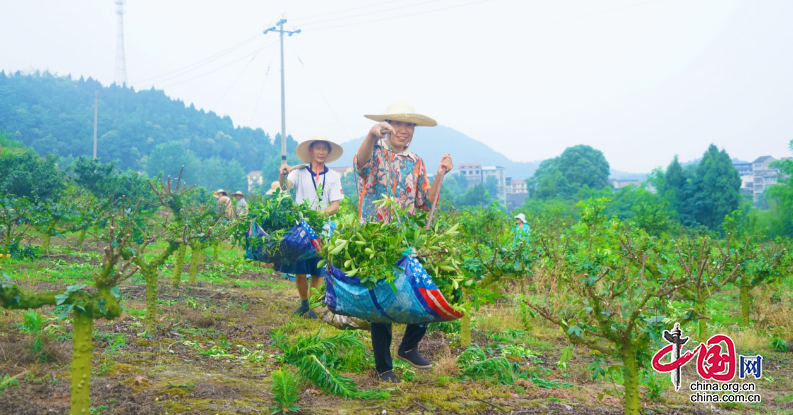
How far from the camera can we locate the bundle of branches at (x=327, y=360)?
335cm

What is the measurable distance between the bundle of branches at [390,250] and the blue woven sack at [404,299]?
49mm

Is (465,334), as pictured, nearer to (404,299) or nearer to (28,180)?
(404,299)

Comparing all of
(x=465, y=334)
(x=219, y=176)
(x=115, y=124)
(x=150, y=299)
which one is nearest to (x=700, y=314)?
(x=465, y=334)

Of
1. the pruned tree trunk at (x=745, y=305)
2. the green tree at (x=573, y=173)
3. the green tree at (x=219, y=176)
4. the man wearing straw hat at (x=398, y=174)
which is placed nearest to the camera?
the man wearing straw hat at (x=398, y=174)

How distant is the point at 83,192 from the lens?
16.7 metres

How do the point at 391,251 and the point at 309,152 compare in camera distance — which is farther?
the point at 309,152

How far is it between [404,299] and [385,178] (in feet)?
3.92

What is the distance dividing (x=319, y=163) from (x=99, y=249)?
8.33 m

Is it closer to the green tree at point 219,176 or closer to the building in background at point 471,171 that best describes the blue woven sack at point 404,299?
the green tree at point 219,176

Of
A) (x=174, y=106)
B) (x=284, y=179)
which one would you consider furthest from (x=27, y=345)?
(x=174, y=106)

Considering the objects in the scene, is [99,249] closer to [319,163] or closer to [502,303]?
[319,163]

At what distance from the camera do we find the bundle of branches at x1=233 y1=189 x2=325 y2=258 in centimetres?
491

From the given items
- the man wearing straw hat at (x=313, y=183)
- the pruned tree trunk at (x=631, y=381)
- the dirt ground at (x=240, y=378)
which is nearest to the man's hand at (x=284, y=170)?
the man wearing straw hat at (x=313, y=183)

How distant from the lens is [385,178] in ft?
13.0
